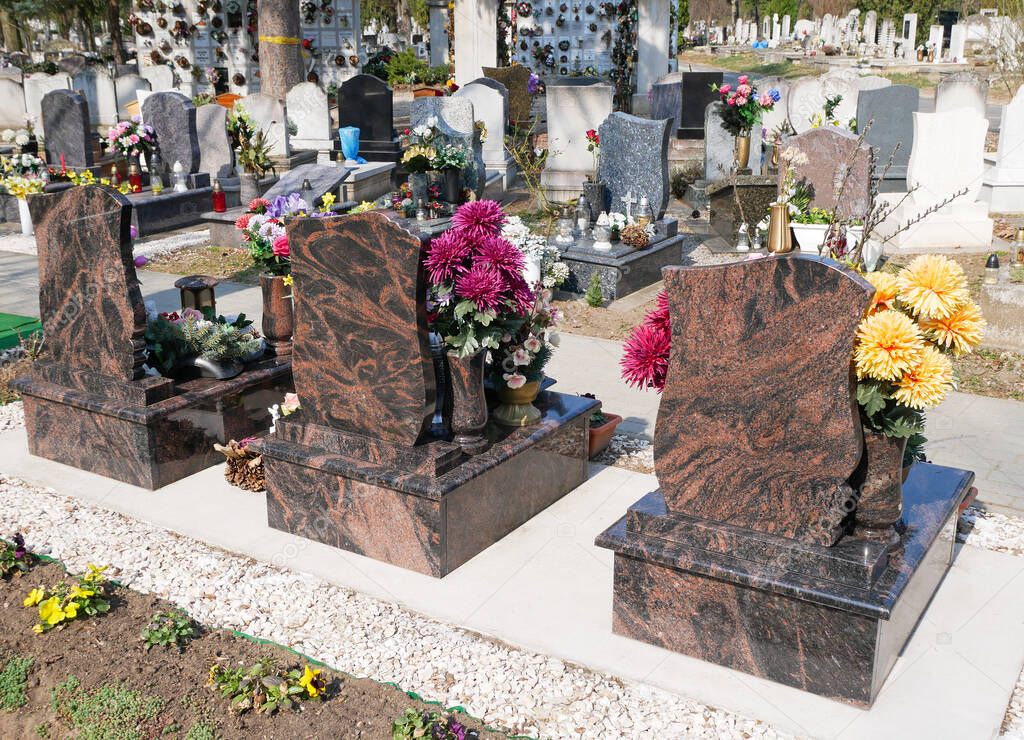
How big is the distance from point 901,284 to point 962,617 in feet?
5.41

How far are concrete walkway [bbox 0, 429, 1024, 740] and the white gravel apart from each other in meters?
0.85

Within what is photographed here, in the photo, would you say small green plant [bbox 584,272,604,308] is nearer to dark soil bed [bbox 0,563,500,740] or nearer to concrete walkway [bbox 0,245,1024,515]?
concrete walkway [bbox 0,245,1024,515]

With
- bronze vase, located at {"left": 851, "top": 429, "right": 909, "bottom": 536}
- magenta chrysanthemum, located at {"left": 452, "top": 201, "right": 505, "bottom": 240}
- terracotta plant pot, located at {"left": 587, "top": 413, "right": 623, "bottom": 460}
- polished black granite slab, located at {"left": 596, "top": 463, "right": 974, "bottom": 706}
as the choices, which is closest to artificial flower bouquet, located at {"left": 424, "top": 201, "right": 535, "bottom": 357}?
magenta chrysanthemum, located at {"left": 452, "top": 201, "right": 505, "bottom": 240}

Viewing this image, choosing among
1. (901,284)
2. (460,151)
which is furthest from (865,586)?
(460,151)

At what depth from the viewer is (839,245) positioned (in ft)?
15.5

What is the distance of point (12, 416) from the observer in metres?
7.32

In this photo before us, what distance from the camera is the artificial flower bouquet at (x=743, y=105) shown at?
13.7 m

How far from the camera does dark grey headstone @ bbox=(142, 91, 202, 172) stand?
15102 millimetres

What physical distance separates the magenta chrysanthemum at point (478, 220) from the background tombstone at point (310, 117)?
1475cm

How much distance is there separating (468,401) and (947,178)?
9.55 meters

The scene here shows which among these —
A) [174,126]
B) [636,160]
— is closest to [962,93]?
[636,160]

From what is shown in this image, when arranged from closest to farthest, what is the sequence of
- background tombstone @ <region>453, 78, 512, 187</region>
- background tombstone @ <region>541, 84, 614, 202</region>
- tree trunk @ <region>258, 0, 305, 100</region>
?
background tombstone @ <region>541, 84, 614, 202</region>
background tombstone @ <region>453, 78, 512, 187</region>
tree trunk @ <region>258, 0, 305, 100</region>

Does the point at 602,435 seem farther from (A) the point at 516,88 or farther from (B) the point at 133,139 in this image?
(A) the point at 516,88

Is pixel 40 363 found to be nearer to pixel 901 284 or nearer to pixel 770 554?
pixel 770 554
